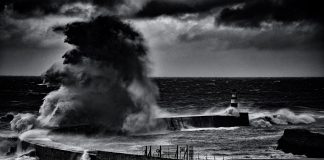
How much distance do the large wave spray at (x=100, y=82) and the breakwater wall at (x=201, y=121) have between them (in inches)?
74.3

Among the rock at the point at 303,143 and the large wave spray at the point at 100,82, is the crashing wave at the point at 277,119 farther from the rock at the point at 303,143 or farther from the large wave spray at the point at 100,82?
the rock at the point at 303,143

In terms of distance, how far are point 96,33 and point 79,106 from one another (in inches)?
247

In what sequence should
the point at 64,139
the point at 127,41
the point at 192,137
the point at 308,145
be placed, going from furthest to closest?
1. the point at 127,41
2. the point at 192,137
3. the point at 64,139
4. the point at 308,145

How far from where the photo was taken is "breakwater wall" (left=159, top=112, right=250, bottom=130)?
125 ft

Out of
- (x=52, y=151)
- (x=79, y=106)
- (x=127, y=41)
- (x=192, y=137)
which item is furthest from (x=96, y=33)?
(x=52, y=151)

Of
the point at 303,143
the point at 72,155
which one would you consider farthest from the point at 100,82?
the point at 303,143

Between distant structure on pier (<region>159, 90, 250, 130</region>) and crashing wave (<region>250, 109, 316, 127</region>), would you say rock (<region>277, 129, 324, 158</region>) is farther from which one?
crashing wave (<region>250, 109, 316, 127</region>)

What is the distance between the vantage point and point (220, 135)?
113 feet

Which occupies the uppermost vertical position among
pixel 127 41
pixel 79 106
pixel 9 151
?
pixel 127 41

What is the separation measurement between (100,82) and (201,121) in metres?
9.32

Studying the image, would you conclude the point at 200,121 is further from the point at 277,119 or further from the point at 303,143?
the point at 303,143

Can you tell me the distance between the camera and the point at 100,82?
37.6 m

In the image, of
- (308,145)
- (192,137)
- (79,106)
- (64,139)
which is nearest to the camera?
(308,145)

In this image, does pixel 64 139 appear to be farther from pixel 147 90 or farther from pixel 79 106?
pixel 147 90
